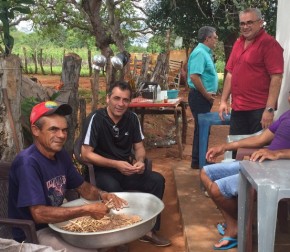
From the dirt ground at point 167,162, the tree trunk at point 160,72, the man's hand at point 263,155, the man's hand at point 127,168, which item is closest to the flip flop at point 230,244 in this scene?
the dirt ground at point 167,162

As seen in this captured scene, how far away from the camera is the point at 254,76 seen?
396 cm

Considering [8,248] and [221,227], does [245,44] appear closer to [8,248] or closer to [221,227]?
[221,227]

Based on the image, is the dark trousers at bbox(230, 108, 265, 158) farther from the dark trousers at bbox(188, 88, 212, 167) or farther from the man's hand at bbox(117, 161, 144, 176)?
the man's hand at bbox(117, 161, 144, 176)

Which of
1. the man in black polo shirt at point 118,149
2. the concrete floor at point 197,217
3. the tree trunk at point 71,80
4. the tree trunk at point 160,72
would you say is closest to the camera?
the concrete floor at point 197,217

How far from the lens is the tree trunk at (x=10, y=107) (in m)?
3.15

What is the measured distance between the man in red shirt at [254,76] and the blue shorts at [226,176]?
2.63 feet

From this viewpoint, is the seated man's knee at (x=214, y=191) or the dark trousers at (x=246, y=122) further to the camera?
the dark trousers at (x=246, y=122)

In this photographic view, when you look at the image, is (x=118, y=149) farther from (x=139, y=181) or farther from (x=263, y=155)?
(x=263, y=155)

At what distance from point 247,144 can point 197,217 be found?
89 centimetres

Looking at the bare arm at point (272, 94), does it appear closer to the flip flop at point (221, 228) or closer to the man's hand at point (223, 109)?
the man's hand at point (223, 109)

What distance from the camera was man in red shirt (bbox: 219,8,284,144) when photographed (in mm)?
3797

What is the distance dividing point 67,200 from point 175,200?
2.04 m

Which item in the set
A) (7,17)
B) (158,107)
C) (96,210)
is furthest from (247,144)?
(158,107)

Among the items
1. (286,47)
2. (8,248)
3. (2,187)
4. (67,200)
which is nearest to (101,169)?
(67,200)
